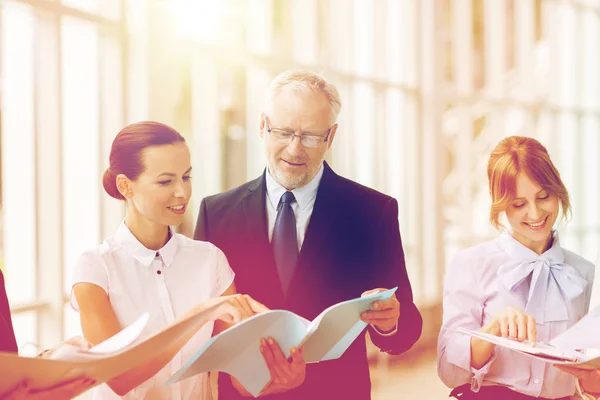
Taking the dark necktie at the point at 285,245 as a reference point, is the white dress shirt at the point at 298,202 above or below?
above

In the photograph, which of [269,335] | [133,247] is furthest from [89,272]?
[269,335]

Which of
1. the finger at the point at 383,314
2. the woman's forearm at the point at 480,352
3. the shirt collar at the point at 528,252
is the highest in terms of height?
the shirt collar at the point at 528,252

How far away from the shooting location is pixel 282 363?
1.63 meters

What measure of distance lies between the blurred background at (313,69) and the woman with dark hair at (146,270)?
180mm

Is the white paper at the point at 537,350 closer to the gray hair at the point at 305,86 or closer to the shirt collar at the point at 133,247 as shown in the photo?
the gray hair at the point at 305,86

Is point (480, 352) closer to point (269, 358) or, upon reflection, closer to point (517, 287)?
point (517, 287)

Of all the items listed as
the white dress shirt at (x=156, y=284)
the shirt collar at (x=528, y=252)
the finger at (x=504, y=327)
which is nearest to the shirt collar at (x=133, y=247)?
the white dress shirt at (x=156, y=284)

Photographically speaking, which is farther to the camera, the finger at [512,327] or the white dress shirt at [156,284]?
the finger at [512,327]

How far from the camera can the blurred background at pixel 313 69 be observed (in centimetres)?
257

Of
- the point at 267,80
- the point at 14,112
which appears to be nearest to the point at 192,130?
the point at 267,80

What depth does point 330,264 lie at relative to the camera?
74.0 inches

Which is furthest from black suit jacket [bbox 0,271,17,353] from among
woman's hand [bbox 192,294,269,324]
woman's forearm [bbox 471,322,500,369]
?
woman's forearm [bbox 471,322,500,369]

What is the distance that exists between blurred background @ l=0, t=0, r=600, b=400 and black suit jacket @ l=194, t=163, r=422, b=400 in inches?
19.9

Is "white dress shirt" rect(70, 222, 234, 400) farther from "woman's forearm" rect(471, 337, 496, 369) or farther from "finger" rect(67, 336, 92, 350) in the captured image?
"woman's forearm" rect(471, 337, 496, 369)
